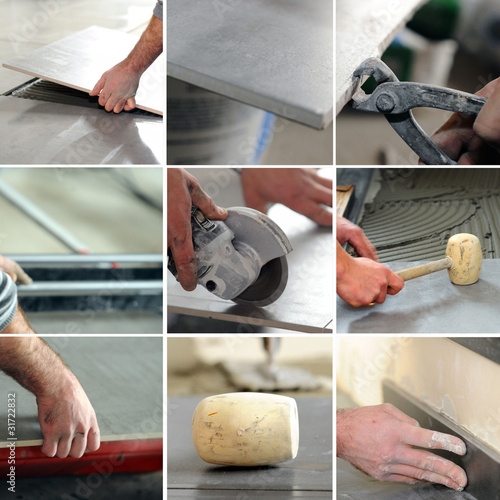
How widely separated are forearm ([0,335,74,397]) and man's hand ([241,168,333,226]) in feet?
1.80

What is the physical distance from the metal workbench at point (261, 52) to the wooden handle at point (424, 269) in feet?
1.16

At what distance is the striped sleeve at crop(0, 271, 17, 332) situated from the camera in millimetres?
1060

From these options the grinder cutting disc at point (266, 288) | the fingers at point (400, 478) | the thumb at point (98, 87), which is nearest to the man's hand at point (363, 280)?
the grinder cutting disc at point (266, 288)

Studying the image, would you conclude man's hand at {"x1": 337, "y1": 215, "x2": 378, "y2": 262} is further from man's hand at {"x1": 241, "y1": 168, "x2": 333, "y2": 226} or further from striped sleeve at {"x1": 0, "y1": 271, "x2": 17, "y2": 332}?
striped sleeve at {"x1": 0, "y1": 271, "x2": 17, "y2": 332}

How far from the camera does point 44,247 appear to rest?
1438mm

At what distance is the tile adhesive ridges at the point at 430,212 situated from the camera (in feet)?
3.83

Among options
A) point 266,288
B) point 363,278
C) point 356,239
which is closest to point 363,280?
point 363,278

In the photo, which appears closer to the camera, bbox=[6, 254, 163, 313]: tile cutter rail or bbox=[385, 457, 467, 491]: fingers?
bbox=[385, 457, 467, 491]: fingers

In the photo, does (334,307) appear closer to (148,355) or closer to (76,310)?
(148,355)

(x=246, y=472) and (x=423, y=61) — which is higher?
(x=423, y=61)

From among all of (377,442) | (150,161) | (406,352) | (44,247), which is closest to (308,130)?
(150,161)

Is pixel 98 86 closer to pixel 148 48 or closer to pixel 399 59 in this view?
pixel 148 48

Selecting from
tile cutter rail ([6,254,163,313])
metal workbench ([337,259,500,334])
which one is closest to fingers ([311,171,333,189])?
metal workbench ([337,259,500,334])

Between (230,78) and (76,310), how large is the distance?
0.69 m
